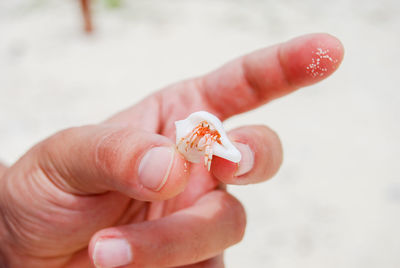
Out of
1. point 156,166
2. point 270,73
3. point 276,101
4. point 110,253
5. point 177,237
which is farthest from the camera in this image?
point 276,101

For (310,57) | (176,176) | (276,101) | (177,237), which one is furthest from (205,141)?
(276,101)

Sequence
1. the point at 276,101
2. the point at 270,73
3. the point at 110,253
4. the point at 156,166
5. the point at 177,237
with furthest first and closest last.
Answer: the point at 276,101 < the point at 270,73 < the point at 177,237 < the point at 110,253 < the point at 156,166

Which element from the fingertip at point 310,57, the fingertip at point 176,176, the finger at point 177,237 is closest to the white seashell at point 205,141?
the fingertip at point 176,176

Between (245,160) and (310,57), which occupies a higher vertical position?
(310,57)

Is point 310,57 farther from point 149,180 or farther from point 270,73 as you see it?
point 149,180

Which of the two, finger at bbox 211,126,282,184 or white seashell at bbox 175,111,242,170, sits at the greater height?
white seashell at bbox 175,111,242,170

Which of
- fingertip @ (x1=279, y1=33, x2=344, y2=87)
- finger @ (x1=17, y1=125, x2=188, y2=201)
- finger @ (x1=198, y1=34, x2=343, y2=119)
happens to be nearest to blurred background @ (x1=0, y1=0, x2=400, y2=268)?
finger @ (x1=198, y1=34, x2=343, y2=119)

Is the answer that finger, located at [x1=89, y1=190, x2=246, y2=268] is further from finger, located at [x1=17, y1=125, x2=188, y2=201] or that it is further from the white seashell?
the white seashell

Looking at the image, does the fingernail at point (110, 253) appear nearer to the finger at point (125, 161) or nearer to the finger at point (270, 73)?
the finger at point (125, 161)
